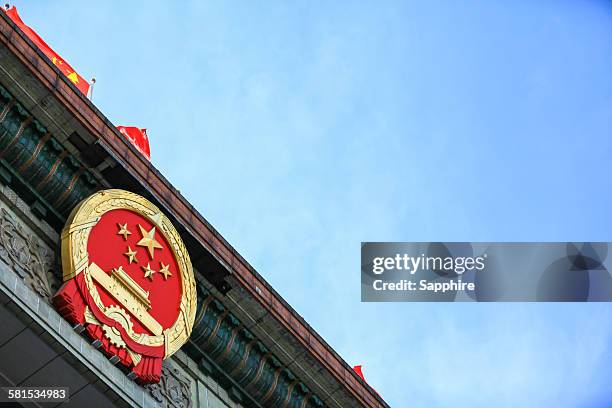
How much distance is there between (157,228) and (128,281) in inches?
78.2

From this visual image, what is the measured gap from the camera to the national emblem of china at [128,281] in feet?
98.5

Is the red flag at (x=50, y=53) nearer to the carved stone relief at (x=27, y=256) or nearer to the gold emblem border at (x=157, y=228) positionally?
the gold emblem border at (x=157, y=228)

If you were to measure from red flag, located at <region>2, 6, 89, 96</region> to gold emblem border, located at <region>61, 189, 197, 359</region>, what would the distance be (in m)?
3.90

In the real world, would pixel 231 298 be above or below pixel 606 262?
below

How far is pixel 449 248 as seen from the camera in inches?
1538

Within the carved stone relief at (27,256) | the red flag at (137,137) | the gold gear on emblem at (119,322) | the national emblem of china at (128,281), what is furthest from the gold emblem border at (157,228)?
the red flag at (137,137)

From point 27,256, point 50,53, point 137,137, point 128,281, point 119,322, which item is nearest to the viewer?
point 27,256

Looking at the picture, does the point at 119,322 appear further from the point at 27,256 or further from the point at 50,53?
the point at 50,53

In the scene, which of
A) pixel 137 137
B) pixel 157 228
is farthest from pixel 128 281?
pixel 137 137

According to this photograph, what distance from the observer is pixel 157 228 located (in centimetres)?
3291

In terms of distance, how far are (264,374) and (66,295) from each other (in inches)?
301

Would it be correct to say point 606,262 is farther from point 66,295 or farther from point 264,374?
point 66,295

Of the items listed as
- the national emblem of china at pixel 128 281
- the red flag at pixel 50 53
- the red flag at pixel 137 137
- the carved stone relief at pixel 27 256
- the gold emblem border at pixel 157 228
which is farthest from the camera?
the red flag at pixel 137 137

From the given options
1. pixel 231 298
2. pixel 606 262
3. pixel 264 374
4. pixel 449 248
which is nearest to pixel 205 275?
pixel 231 298
